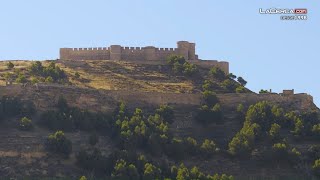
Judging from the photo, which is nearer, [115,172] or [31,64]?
[115,172]

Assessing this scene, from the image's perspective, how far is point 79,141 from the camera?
62.8 m

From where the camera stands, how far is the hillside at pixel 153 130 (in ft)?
196

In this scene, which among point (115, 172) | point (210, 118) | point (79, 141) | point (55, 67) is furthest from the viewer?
point (55, 67)

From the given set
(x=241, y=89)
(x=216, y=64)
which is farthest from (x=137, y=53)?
(x=241, y=89)

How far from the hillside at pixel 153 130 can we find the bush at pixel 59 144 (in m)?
0.20

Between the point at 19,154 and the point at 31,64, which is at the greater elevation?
the point at 31,64

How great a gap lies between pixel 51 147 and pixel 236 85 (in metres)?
20.6

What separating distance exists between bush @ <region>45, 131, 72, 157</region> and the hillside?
20 cm

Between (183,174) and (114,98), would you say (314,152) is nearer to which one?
(183,174)

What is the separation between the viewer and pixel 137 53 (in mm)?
81750

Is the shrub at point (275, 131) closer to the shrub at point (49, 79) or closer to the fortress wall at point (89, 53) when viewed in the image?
the shrub at point (49, 79)

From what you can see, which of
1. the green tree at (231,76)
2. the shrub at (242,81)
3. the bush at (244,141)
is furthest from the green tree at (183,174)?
the shrub at (242,81)

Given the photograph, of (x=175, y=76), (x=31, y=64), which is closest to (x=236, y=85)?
(x=175, y=76)

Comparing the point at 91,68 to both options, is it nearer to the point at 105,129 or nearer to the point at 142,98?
the point at 142,98
